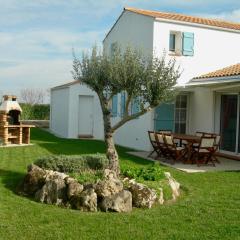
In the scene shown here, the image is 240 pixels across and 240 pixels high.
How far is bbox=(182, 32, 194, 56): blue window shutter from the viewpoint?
58.7 feet

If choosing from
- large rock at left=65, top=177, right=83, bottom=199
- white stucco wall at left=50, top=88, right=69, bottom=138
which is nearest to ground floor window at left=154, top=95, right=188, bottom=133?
white stucco wall at left=50, top=88, right=69, bottom=138

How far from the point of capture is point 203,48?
18.5 meters

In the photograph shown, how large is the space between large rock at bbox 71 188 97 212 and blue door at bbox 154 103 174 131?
10130 millimetres

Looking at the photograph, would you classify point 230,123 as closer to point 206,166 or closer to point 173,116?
point 173,116

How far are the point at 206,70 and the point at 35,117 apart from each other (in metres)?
19.4

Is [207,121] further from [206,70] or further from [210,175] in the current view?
[210,175]

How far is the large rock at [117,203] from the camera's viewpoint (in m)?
7.85

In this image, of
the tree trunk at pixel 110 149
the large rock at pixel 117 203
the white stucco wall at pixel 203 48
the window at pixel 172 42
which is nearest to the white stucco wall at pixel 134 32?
the white stucco wall at pixel 203 48

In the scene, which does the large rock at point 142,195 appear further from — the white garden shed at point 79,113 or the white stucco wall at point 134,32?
the white garden shed at point 79,113

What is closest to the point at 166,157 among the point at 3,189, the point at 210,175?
the point at 210,175

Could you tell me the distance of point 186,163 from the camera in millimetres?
14188

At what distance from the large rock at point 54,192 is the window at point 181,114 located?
10851mm

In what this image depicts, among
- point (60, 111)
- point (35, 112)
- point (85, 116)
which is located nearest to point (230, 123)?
point (85, 116)

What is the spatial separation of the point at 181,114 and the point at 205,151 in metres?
5.01
